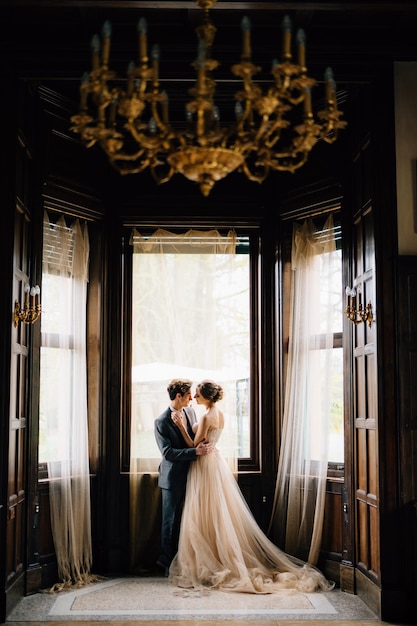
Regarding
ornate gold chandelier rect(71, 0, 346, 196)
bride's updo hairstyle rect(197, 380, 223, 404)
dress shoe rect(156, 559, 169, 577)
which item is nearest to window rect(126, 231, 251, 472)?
bride's updo hairstyle rect(197, 380, 223, 404)

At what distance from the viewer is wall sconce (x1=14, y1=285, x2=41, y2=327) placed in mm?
5088

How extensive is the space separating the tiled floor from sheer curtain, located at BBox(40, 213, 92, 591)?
376 mm

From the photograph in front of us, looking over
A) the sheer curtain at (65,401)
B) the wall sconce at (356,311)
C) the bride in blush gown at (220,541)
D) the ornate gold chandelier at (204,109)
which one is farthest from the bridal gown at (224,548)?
the ornate gold chandelier at (204,109)

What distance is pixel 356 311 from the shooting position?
5.31 metres

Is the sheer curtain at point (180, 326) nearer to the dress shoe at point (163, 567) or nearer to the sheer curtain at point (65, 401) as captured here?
the dress shoe at point (163, 567)

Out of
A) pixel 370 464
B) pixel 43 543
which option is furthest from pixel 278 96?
pixel 43 543

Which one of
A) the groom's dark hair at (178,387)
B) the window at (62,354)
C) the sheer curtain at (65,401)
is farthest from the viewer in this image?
the groom's dark hair at (178,387)

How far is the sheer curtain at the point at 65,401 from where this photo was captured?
5832 millimetres

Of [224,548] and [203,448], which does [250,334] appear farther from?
[224,548]

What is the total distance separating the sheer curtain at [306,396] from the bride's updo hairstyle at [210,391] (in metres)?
0.57

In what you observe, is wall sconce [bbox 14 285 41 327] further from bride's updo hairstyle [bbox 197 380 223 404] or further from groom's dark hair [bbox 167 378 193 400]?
bride's updo hairstyle [bbox 197 380 223 404]

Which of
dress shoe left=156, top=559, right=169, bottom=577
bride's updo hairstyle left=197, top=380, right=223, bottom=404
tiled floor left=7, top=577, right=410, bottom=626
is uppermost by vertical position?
bride's updo hairstyle left=197, top=380, right=223, bottom=404

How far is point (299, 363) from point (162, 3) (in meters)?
3.01

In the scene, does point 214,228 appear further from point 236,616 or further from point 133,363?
point 236,616
